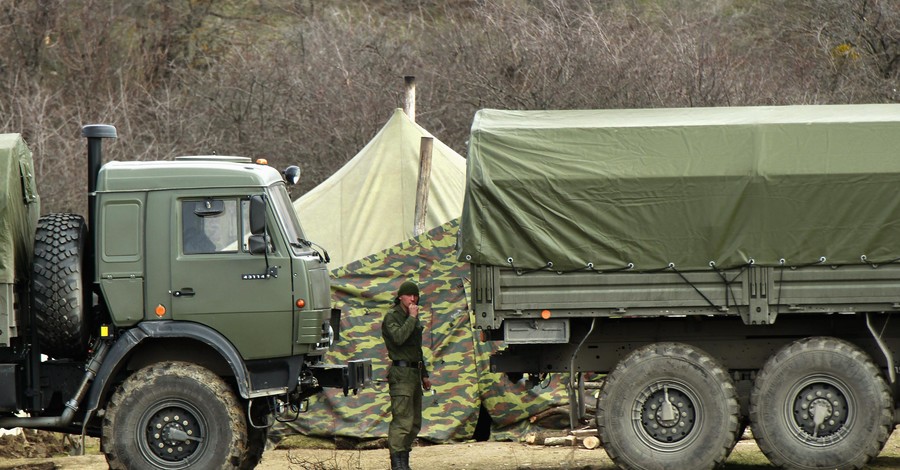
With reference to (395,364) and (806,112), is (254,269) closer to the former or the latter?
(395,364)

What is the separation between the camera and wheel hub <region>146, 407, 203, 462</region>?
10289 millimetres

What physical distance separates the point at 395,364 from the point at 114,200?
2.79 meters

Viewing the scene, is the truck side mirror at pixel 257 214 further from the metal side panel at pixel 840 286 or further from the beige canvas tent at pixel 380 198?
the beige canvas tent at pixel 380 198

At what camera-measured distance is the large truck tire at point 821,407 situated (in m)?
10.3

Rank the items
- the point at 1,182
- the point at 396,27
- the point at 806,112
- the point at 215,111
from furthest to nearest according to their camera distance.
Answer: the point at 396,27
the point at 215,111
the point at 806,112
the point at 1,182

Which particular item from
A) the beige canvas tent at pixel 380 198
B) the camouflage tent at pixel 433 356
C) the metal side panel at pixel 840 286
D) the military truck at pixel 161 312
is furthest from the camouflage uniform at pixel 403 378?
the beige canvas tent at pixel 380 198

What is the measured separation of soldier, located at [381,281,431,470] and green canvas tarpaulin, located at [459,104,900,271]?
1072 millimetres

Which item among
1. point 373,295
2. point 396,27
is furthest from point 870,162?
point 396,27

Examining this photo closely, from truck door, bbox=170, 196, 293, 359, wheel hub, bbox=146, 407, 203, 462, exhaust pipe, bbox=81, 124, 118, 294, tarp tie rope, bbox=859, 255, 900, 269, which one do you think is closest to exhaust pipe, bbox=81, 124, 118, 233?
exhaust pipe, bbox=81, 124, 118, 294

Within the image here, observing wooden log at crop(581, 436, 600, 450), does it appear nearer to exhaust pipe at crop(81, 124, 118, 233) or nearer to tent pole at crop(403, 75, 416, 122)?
exhaust pipe at crop(81, 124, 118, 233)

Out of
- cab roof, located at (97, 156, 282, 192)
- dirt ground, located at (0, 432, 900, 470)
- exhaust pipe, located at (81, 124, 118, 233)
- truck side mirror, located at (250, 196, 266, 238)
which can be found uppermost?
exhaust pipe, located at (81, 124, 118, 233)

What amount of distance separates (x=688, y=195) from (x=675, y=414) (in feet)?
5.81

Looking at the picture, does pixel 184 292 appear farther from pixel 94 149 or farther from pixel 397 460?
pixel 397 460

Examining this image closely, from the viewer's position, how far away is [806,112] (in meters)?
11.0
